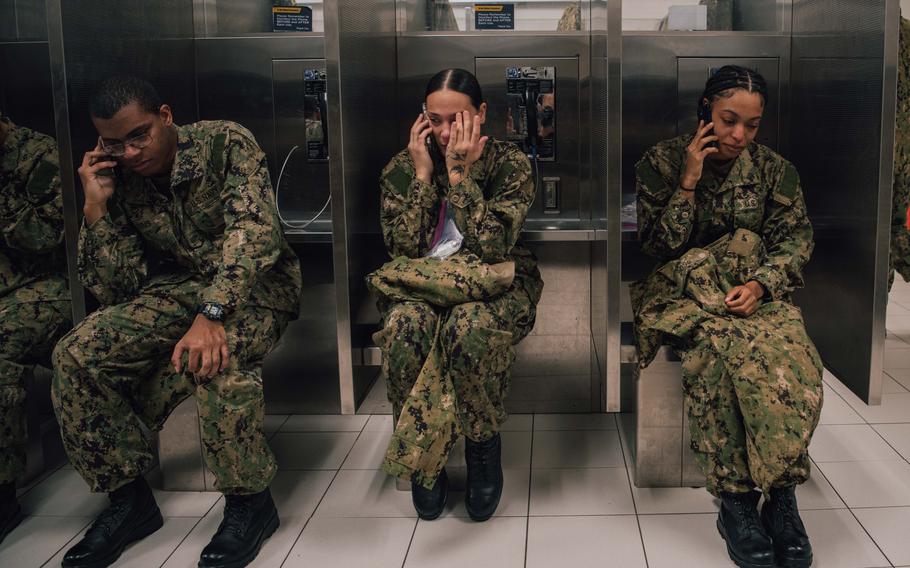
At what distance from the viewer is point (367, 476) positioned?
2863mm

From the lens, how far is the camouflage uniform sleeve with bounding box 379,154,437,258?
2.66 meters

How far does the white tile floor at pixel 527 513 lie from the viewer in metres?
2.31

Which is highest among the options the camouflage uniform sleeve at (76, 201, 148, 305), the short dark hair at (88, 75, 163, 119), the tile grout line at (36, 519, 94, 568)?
the short dark hair at (88, 75, 163, 119)

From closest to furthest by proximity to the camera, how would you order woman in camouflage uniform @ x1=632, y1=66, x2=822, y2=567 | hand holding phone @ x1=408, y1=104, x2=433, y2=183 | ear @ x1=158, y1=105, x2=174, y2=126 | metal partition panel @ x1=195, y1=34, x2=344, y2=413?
woman in camouflage uniform @ x1=632, y1=66, x2=822, y2=567, ear @ x1=158, y1=105, x2=174, y2=126, hand holding phone @ x1=408, y1=104, x2=433, y2=183, metal partition panel @ x1=195, y1=34, x2=344, y2=413

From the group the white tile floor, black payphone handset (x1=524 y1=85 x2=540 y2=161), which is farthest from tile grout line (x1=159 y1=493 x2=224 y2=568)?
black payphone handset (x1=524 y1=85 x2=540 y2=161)

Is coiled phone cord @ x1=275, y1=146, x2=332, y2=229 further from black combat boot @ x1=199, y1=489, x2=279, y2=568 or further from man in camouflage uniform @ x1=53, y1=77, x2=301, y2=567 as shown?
black combat boot @ x1=199, y1=489, x2=279, y2=568

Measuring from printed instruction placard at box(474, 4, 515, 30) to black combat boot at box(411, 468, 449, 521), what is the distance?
6.38 ft

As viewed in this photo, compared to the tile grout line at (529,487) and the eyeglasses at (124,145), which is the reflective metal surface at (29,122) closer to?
the eyeglasses at (124,145)

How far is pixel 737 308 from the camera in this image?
2402mm

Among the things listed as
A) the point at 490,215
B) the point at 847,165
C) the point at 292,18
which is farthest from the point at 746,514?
the point at 292,18

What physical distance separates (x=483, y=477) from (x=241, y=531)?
733 millimetres

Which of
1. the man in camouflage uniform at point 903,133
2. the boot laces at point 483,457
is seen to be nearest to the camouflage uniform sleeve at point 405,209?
the boot laces at point 483,457

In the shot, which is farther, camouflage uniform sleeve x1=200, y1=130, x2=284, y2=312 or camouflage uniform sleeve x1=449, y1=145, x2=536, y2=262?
camouflage uniform sleeve x1=449, y1=145, x2=536, y2=262

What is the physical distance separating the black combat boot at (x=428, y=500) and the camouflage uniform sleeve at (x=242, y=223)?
0.79m
